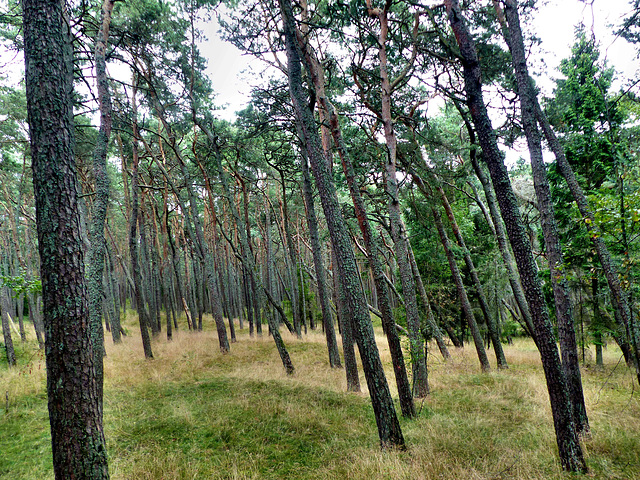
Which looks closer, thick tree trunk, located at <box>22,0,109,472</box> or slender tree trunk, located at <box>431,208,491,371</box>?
thick tree trunk, located at <box>22,0,109,472</box>

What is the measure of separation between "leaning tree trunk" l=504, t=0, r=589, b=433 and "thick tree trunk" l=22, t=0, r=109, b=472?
604cm

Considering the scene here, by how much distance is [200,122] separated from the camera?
39.7ft

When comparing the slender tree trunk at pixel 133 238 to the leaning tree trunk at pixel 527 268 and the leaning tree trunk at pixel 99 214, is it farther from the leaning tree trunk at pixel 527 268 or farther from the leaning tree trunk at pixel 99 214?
the leaning tree trunk at pixel 527 268

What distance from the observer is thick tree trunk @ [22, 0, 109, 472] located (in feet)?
9.15

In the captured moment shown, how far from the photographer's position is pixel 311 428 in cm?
586

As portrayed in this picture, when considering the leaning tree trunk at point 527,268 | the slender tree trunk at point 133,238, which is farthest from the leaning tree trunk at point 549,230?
the slender tree trunk at point 133,238

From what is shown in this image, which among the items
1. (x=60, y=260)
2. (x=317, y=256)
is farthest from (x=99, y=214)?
(x=317, y=256)

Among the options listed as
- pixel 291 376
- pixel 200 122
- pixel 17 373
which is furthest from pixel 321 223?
pixel 17 373

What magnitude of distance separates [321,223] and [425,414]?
→ 20.6 m

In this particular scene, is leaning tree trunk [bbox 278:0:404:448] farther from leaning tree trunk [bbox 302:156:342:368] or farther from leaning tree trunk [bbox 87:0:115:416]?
leaning tree trunk [bbox 87:0:115:416]

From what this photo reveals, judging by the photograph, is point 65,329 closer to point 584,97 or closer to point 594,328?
point 594,328

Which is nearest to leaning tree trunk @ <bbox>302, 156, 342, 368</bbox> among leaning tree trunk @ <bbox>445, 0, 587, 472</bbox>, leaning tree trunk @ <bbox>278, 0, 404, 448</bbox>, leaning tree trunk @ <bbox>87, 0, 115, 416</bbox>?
leaning tree trunk @ <bbox>278, 0, 404, 448</bbox>

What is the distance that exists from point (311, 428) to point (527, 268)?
4551mm

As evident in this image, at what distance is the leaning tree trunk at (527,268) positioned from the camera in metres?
4.16
